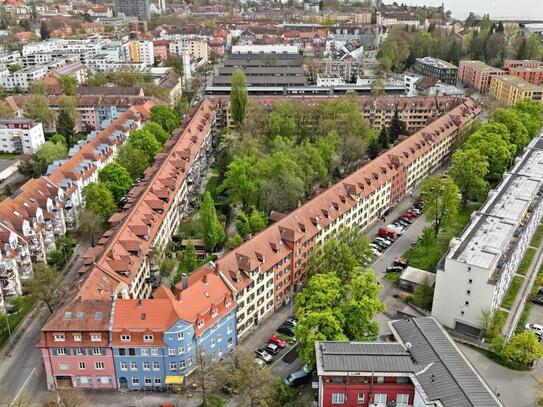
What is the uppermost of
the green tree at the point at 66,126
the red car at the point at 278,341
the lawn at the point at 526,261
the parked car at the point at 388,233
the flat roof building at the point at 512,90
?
the flat roof building at the point at 512,90

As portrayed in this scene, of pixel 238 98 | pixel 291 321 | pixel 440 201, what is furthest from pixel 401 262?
pixel 238 98

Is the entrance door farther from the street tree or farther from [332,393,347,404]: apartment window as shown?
the street tree

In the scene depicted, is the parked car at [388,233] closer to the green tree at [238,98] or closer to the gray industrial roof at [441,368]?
the gray industrial roof at [441,368]

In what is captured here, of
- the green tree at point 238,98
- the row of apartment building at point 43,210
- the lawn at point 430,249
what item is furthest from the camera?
the green tree at point 238,98

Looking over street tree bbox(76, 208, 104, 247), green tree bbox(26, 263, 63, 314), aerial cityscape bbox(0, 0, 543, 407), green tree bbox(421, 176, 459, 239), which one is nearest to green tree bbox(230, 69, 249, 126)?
aerial cityscape bbox(0, 0, 543, 407)

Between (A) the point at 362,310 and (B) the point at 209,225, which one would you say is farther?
(B) the point at 209,225

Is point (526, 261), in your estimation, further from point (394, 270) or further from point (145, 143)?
point (145, 143)

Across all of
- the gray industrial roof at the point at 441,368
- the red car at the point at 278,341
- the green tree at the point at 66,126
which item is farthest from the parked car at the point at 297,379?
the green tree at the point at 66,126
